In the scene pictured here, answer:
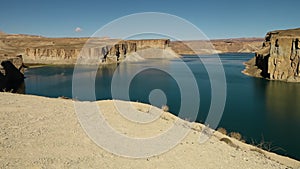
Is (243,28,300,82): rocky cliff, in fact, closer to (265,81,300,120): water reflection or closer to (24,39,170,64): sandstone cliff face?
(265,81,300,120): water reflection

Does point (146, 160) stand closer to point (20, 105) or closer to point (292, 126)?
point (20, 105)

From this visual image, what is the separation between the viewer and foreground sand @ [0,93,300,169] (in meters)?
6.14

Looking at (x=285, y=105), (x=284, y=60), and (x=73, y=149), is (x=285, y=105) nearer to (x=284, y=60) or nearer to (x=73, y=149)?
(x=73, y=149)

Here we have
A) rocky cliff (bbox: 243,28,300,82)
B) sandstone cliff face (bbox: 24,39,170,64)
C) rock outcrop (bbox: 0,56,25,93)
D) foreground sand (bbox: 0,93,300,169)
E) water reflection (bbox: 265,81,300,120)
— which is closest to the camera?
foreground sand (bbox: 0,93,300,169)

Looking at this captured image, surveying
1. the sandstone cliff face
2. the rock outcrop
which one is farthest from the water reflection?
the sandstone cliff face

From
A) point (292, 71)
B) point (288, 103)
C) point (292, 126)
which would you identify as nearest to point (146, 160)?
point (292, 126)

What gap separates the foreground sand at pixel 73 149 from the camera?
6.14 m

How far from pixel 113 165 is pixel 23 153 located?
7.02 ft

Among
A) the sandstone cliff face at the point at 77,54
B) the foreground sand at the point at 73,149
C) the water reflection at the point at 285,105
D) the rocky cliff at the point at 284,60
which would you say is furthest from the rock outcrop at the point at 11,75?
the rocky cliff at the point at 284,60

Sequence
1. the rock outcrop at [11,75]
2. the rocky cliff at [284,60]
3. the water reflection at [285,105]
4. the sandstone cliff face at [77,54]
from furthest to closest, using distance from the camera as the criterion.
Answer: the sandstone cliff face at [77,54] → the rocky cliff at [284,60] → the rock outcrop at [11,75] → the water reflection at [285,105]

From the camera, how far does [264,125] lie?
17.0 meters

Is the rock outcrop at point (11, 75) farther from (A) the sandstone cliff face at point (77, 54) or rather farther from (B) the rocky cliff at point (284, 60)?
(B) the rocky cliff at point (284, 60)

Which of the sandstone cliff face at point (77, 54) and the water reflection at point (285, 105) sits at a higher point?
the sandstone cliff face at point (77, 54)

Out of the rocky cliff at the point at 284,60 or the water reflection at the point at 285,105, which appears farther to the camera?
the rocky cliff at the point at 284,60
